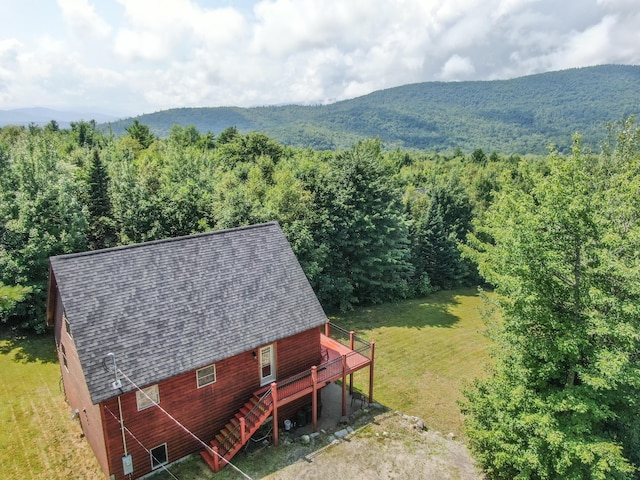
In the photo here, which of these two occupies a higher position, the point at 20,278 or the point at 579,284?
the point at 579,284

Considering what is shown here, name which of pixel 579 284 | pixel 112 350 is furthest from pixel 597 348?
pixel 112 350

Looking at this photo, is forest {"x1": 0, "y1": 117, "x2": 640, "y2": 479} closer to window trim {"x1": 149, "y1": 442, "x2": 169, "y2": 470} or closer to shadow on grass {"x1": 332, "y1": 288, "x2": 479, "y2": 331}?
shadow on grass {"x1": 332, "y1": 288, "x2": 479, "y2": 331}

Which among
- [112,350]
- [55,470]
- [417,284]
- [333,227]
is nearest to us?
[112,350]

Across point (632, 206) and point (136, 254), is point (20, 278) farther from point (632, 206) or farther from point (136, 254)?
point (632, 206)

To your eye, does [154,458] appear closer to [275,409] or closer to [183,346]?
[183,346]

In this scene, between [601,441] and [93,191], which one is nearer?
[601,441]

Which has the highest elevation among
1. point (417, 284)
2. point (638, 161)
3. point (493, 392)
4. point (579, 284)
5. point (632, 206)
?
point (638, 161)

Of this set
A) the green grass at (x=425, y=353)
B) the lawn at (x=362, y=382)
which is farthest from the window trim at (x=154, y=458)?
the green grass at (x=425, y=353)
